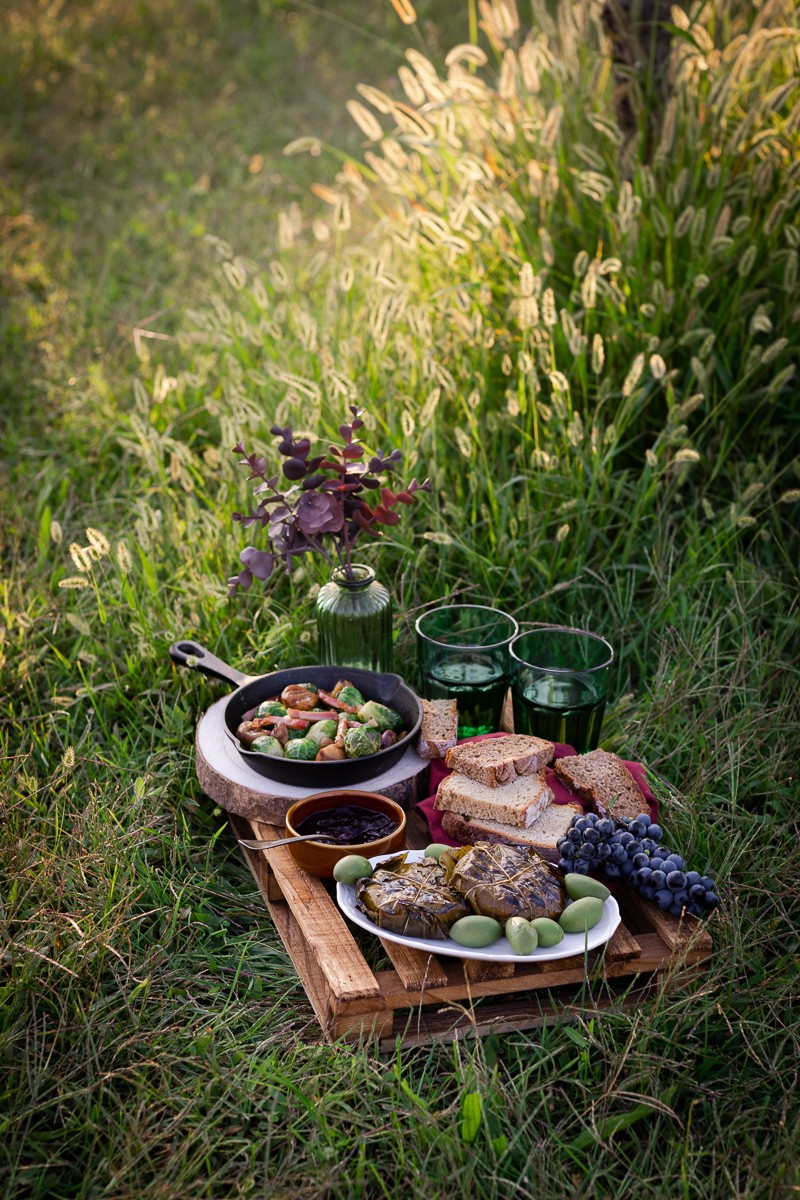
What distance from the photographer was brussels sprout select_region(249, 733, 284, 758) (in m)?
2.83

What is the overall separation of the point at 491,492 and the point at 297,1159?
7.55ft

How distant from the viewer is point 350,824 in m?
2.72

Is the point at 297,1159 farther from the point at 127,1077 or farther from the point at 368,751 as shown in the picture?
the point at 368,751

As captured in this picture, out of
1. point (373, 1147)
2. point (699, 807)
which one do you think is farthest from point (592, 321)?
point (373, 1147)

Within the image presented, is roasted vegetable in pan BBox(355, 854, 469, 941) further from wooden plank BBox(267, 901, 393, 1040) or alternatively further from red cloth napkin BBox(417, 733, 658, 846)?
Answer: red cloth napkin BBox(417, 733, 658, 846)

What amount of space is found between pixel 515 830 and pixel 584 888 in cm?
31

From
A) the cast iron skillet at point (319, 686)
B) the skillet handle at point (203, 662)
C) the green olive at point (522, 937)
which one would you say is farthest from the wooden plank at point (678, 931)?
the skillet handle at point (203, 662)

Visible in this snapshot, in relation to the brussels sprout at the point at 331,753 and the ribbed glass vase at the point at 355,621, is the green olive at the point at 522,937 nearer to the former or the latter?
the brussels sprout at the point at 331,753

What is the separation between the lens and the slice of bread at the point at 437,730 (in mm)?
2965

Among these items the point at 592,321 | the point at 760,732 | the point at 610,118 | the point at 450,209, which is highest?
the point at 610,118

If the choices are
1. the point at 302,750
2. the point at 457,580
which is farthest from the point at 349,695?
the point at 457,580

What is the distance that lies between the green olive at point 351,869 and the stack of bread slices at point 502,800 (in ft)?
1.09

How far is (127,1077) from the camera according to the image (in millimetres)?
2301

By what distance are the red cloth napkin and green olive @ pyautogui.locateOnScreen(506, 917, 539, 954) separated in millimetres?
457
